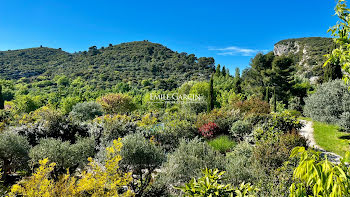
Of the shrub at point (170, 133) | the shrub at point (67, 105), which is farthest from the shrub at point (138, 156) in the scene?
the shrub at point (67, 105)

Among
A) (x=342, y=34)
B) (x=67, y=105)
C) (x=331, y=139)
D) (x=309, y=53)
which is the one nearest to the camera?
(x=342, y=34)

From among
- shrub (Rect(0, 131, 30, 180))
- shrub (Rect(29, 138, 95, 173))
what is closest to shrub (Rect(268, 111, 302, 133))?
shrub (Rect(29, 138, 95, 173))

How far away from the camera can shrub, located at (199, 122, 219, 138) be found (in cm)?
766

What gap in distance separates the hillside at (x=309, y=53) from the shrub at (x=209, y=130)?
40.8 meters

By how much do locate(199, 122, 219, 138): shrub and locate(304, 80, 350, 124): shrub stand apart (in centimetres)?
491

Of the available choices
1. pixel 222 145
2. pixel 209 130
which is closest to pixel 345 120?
pixel 222 145

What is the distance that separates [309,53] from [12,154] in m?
71.0

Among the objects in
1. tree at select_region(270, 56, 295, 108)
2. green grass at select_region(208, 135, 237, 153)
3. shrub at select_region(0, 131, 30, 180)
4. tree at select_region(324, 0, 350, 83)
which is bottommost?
green grass at select_region(208, 135, 237, 153)

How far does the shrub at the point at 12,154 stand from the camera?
15.3 feet

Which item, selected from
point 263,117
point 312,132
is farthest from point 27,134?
point 312,132

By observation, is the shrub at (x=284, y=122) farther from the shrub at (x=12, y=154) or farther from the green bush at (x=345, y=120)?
the shrub at (x=12, y=154)

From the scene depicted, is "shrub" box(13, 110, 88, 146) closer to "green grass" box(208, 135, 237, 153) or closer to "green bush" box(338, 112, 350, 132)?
"green grass" box(208, 135, 237, 153)

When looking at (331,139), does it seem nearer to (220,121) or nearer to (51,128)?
(220,121)

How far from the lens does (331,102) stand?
8.03 m
